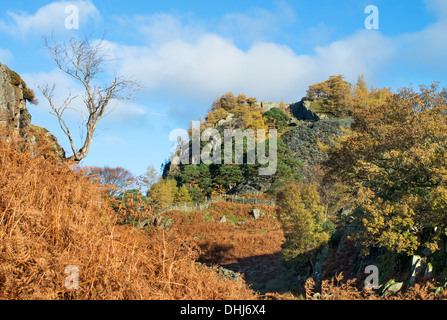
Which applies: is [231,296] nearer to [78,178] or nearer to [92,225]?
[92,225]

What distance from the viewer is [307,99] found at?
10750 cm

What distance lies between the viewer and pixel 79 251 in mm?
4988

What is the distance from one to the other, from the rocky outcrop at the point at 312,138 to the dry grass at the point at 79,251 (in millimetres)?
64939

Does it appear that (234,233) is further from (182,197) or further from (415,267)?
(415,267)

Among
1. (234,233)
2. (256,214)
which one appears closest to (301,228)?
(234,233)

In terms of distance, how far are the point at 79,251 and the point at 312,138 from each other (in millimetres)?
72639

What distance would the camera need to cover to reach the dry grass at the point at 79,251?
4.51m

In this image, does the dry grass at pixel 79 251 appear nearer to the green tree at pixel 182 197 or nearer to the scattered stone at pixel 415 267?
the scattered stone at pixel 415 267

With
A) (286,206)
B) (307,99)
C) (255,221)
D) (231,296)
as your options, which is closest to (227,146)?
(255,221)

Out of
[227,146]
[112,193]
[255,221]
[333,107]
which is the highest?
[333,107]

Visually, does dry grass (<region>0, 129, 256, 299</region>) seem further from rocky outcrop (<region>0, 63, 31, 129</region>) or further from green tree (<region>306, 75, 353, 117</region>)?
green tree (<region>306, 75, 353, 117</region>)

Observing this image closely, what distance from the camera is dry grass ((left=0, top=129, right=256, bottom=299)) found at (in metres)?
4.51

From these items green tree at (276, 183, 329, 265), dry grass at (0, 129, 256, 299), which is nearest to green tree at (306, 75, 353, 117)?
green tree at (276, 183, 329, 265)
